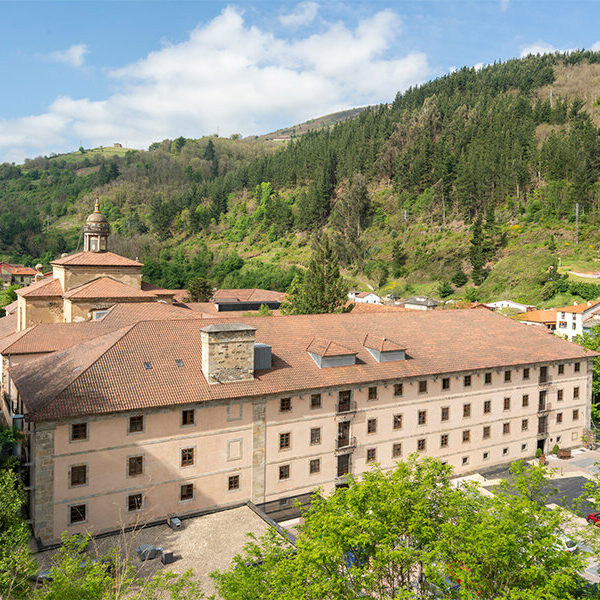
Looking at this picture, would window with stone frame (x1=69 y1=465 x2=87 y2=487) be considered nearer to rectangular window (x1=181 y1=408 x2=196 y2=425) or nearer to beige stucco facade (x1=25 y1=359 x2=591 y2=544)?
beige stucco facade (x1=25 y1=359 x2=591 y2=544)

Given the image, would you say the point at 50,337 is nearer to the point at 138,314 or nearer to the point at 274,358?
the point at 138,314

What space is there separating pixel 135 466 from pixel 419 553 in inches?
684

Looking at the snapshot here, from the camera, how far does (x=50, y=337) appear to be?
40.9 meters

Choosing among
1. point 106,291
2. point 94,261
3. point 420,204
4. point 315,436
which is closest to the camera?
point 315,436

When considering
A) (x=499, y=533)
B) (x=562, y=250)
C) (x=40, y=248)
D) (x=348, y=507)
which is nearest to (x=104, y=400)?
(x=348, y=507)

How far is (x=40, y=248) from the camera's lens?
533ft

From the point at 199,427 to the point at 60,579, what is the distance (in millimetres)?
14648

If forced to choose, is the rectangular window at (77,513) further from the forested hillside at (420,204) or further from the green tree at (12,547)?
the forested hillside at (420,204)

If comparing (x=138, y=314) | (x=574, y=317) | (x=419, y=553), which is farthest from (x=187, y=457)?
(x=574, y=317)

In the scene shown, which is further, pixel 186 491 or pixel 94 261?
pixel 94 261

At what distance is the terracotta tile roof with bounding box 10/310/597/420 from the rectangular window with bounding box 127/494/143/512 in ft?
16.8

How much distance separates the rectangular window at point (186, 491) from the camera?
29406 mm

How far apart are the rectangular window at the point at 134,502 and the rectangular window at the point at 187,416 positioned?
458 centimetres

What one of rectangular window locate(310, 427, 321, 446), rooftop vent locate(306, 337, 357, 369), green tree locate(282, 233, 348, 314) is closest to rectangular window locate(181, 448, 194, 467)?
rectangular window locate(310, 427, 321, 446)
